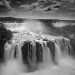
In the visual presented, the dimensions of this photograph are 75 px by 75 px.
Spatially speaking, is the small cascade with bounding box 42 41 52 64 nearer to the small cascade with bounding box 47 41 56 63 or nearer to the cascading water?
the cascading water

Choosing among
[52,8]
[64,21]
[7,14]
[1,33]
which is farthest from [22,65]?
[64,21]

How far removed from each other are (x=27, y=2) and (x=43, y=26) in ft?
8.08

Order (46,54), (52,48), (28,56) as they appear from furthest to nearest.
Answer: (52,48) < (46,54) < (28,56)

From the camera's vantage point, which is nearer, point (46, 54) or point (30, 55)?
point (30, 55)

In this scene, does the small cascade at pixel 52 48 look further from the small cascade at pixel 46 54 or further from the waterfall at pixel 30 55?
the small cascade at pixel 46 54

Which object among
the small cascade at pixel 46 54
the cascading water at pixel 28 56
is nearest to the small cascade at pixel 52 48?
the cascading water at pixel 28 56

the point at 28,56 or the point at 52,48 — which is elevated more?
the point at 52,48

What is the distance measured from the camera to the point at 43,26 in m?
9.59

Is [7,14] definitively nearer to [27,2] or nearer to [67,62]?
[27,2]

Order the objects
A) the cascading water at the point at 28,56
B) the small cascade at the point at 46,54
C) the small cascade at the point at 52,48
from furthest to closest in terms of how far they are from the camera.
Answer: the small cascade at the point at 52,48, the small cascade at the point at 46,54, the cascading water at the point at 28,56

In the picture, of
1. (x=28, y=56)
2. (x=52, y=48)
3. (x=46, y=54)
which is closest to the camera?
(x=28, y=56)

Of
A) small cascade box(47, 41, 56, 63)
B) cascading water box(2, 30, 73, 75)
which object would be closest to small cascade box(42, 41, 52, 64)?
cascading water box(2, 30, 73, 75)

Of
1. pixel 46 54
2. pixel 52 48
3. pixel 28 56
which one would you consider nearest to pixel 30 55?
pixel 28 56

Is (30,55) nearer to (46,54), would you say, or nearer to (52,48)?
(46,54)
